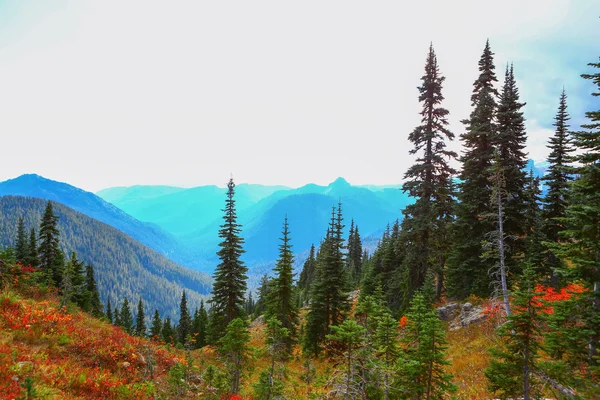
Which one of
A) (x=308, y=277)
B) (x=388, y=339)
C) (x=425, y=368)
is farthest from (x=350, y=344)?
(x=308, y=277)

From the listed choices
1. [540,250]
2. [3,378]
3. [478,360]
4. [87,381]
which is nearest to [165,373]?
[87,381]

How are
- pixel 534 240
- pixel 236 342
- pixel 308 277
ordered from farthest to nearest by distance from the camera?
pixel 308 277 → pixel 534 240 → pixel 236 342

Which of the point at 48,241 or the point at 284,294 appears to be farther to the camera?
the point at 48,241

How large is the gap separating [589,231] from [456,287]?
14875 millimetres

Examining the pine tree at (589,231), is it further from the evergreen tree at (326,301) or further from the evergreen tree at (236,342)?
the evergreen tree at (326,301)

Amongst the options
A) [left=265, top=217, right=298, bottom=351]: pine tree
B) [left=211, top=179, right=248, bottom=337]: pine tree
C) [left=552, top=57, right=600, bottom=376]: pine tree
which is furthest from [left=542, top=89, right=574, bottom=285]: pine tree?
[left=211, top=179, right=248, bottom=337]: pine tree

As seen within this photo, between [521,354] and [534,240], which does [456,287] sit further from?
[521,354]

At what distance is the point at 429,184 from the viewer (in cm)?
2052

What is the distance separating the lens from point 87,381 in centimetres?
825

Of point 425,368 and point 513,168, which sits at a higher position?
point 513,168

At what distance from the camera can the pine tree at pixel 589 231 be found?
28.6 ft

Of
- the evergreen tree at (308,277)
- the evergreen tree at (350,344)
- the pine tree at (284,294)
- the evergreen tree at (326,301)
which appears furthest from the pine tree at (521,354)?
the evergreen tree at (308,277)

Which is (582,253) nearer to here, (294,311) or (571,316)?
(571,316)

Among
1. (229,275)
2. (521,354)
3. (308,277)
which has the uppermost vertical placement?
(521,354)
